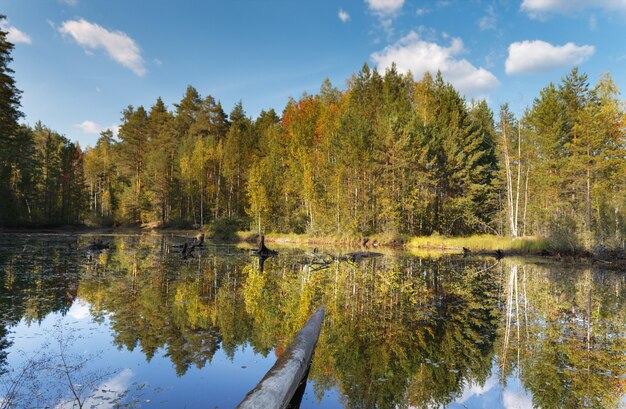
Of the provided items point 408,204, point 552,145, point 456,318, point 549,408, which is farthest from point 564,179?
point 549,408

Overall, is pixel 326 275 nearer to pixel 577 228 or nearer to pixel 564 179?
pixel 577 228

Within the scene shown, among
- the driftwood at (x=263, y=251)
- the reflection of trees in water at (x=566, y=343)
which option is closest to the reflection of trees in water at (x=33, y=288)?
the reflection of trees in water at (x=566, y=343)

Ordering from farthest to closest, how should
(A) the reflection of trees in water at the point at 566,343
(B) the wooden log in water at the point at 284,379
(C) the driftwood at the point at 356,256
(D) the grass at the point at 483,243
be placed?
(D) the grass at the point at 483,243 < (C) the driftwood at the point at 356,256 < (A) the reflection of trees in water at the point at 566,343 < (B) the wooden log in water at the point at 284,379

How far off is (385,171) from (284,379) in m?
35.5

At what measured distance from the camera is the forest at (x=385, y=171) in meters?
33.4

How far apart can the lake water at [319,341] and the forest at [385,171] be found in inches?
759

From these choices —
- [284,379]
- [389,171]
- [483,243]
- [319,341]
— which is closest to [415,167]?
[389,171]

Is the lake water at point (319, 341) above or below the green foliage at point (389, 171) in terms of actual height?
below

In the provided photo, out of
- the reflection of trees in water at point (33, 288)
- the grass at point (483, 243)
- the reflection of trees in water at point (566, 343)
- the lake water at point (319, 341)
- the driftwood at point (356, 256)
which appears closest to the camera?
the lake water at point (319, 341)

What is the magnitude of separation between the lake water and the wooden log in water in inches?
19.3

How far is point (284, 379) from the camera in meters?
4.72

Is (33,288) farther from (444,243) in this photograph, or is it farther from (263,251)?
(444,243)

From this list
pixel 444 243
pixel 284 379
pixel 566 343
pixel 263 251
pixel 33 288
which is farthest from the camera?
pixel 444 243

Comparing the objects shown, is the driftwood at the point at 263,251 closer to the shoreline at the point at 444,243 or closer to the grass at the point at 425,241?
the shoreline at the point at 444,243
